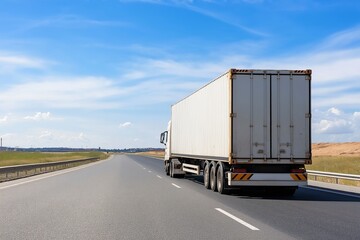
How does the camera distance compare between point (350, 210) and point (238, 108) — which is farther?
point (238, 108)

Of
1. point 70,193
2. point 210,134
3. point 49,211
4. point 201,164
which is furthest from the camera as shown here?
point 201,164

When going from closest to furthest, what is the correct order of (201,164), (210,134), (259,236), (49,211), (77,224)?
(259,236), (77,224), (49,211), (210,134), (201,164)

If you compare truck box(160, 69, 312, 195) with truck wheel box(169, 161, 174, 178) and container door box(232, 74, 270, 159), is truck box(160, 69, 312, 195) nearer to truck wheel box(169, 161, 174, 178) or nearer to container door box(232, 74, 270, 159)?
container door box(232, 74, 270, 159)

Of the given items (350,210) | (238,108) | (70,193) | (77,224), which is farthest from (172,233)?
(70,193)

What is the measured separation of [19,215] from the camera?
399 inches

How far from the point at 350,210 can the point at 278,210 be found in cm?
176

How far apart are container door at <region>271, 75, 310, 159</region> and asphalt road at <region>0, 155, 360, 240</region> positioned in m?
1.57

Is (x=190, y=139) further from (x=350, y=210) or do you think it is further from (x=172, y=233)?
(x=172, y=233)

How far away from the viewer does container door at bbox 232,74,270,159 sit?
46.9 feet

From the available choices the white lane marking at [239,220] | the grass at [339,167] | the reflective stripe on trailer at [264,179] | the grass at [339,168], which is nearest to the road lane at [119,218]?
the white lane marking at [239,220]

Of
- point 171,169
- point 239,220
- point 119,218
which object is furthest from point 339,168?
point 119,218

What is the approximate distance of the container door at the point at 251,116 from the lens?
14.3 metres

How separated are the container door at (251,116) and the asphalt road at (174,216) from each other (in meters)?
1.55

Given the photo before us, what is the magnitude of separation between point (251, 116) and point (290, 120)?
1.23 metres
